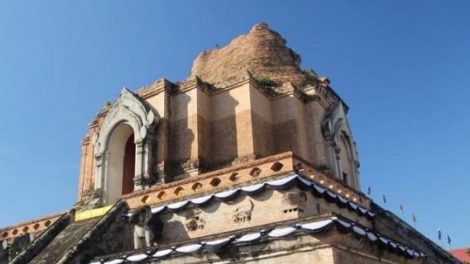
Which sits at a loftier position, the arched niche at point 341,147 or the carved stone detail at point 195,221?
the arched niche at point 341,147

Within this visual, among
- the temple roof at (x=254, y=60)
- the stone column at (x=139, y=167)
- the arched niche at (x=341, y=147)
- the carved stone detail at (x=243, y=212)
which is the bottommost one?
the carved stone detail at (x=243, y=212)

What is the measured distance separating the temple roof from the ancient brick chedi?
7cm

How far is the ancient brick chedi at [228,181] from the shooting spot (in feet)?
35.3

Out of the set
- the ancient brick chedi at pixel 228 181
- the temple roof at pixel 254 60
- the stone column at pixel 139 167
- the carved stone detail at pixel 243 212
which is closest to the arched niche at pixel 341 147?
the ancient brick chedi at pixel 228 181

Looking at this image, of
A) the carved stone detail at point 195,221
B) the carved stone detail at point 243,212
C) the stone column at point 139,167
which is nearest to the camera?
the carved stone detail at point 243,212

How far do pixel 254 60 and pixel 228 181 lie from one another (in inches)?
424

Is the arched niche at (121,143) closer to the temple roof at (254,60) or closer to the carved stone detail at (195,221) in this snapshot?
the temple roof at (254,60)

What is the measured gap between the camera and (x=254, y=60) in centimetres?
2281

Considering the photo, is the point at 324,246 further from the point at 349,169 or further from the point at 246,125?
the point at 349,169

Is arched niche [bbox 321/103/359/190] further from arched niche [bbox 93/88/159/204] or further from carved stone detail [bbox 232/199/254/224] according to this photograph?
carved stone detail [bbox 232/199/254/224]

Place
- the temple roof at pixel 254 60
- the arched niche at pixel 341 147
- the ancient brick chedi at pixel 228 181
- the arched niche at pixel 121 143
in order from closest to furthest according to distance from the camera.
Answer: the ancient brick chedi at pixel 228 181, the arched niche at pixel 121 143, the arched niche at pixel 341 147, the temple roof at pixel 254 60

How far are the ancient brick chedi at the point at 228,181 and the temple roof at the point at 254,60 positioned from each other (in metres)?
0.07

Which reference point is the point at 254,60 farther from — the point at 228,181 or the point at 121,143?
the point at 228,181

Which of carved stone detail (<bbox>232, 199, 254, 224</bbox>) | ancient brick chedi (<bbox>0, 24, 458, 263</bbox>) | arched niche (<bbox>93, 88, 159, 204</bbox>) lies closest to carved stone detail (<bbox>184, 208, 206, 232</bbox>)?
ancient brick chedi (<bbox>0, 24, 458, 263</bbox>)
